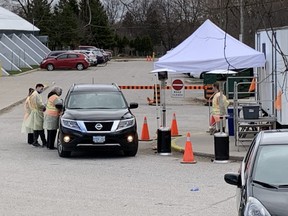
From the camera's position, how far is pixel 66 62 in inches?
2495

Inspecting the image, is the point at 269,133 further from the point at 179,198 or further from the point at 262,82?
the point at 262,82

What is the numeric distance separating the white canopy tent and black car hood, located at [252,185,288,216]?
10.1 meters

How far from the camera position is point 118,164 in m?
15.5

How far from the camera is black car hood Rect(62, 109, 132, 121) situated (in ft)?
53.4

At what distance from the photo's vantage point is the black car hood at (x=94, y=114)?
16.3 meters

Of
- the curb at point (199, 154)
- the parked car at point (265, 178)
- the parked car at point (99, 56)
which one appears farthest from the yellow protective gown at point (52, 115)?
the parked car at point (99, 56)

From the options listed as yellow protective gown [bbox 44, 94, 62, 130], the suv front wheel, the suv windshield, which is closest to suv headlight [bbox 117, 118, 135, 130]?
the suv front wheel

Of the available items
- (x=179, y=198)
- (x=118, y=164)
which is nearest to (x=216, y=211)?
(x=179, y=198)

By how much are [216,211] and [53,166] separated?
5.75m

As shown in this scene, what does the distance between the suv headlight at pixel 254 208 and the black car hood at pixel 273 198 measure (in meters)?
0.04

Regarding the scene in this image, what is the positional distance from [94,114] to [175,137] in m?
4.25

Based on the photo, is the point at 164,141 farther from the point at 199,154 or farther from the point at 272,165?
the point at 272,165

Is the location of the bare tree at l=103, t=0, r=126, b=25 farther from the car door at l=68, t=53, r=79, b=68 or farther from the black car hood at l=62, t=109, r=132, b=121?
the car door at l=68, t=53, r=79, b=68

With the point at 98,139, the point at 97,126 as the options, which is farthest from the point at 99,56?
the point at 98,139
